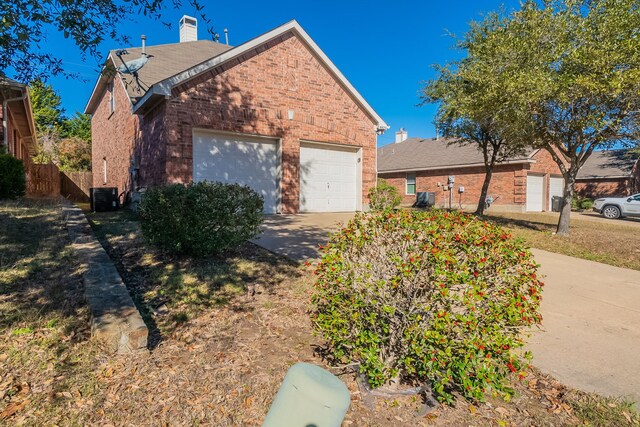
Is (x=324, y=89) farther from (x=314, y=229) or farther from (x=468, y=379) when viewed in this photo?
(x=468, y=379)

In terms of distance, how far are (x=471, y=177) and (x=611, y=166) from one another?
526 inches

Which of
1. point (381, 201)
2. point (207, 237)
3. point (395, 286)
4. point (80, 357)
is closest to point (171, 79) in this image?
point (207, 237)

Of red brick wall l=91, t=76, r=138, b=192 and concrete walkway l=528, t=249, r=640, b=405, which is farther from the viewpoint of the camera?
red brick wall l=91, t=76, r=138, b=192

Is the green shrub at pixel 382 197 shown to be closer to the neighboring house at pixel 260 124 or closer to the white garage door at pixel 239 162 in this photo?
the neighboring house at pixel 260 124

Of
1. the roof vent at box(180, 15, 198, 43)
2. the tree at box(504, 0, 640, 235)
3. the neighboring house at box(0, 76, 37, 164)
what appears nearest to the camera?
the tree at box(504, 0, 640, 235)

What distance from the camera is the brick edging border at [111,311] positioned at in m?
2.92

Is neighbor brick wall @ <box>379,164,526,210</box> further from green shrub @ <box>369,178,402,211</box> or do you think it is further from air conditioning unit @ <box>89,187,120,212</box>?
air conditioning unit @ <box>89,187,120,212</box>

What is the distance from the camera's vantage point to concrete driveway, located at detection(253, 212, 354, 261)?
6.55 meters

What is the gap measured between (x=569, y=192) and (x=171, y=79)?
39.1 ft

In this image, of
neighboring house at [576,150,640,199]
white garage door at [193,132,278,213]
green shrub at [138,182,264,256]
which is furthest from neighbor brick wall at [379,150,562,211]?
green shrub at [138,182,264,256]

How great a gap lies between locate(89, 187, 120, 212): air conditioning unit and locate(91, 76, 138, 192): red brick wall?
1848 mm

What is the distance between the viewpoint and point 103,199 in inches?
499

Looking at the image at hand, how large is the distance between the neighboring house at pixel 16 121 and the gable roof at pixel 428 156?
19.7 metres

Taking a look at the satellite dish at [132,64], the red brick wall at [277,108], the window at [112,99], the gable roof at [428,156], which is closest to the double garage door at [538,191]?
the gable roof at [428,156]
